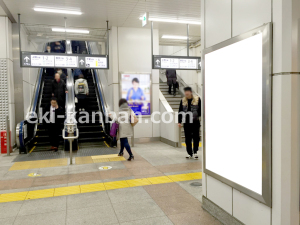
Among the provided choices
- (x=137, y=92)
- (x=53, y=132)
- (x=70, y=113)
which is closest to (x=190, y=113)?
(x=137, y=92)

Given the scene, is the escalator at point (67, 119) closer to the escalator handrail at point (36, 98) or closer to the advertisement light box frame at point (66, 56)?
the escalator handrail at point (36, 98)

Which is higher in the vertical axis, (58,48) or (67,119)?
(58,48)

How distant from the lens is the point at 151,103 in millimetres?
9055

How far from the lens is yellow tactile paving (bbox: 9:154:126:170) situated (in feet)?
19.1

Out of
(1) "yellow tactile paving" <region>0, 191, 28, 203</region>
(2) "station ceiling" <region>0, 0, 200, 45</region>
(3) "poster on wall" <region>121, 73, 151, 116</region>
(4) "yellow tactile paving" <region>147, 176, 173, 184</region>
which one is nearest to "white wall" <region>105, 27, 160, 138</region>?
(3) "poster on wall" <region>121, 73, 151, 116</region>

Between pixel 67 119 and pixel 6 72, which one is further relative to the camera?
pixel 67 119

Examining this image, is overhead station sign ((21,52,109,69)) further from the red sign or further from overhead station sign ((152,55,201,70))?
the red sign

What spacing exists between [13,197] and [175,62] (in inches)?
224

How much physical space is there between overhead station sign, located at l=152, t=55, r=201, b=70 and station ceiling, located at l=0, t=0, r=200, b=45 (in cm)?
126

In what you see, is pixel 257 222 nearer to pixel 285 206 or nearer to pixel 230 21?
pixel 285 206

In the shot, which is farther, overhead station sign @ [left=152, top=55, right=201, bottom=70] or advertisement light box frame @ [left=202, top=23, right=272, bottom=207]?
overhead station sign @ [left=152, top=55, right=201, bottom=70]

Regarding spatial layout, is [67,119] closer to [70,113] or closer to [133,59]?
[70,113]

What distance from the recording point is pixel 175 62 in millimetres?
7910

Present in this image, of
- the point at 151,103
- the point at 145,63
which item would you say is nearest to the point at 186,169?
the point at 151,103
